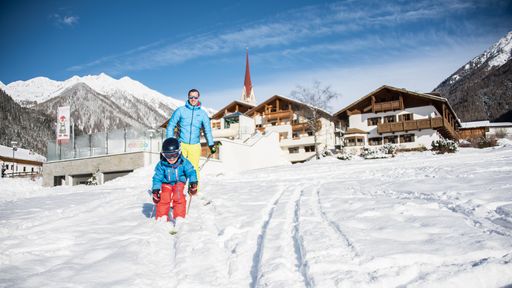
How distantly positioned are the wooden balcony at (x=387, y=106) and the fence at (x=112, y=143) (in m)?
27.1

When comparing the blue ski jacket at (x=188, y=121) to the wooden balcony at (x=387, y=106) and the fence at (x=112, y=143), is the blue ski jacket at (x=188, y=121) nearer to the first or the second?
the fence at (x=112, y=143)

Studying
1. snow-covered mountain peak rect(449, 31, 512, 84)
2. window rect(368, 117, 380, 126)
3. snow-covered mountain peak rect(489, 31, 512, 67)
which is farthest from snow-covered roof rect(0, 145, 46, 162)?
snow-covered mountain peak rect(449, 31, 512, 84)

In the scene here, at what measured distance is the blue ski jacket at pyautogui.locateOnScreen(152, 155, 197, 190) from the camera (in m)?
4.80

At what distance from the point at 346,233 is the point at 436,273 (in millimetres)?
1107

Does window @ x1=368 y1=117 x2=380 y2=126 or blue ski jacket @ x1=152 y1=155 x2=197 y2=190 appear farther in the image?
window @ x1=368 y1=117 x2=380 y2=126

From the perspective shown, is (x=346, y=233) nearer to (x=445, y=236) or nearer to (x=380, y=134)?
(x=445, y=236)

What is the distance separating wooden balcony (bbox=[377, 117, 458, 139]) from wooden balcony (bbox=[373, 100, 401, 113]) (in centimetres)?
201

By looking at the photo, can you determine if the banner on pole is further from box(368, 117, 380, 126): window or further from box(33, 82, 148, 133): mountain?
box(33, 82, 148, 133): mountain

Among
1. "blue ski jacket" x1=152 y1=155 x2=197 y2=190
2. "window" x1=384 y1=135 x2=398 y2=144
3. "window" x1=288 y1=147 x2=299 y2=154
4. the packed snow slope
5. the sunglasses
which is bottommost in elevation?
the packed snow slope

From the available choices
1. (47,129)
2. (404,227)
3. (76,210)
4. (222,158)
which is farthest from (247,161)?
(47,129)

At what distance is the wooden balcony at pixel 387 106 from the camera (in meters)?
36.2

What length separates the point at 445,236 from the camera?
286cm

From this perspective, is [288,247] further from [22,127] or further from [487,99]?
[22,127]

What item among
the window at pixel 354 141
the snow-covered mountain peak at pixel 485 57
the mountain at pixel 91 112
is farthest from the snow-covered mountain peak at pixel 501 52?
the mountain at pixel 91 112
